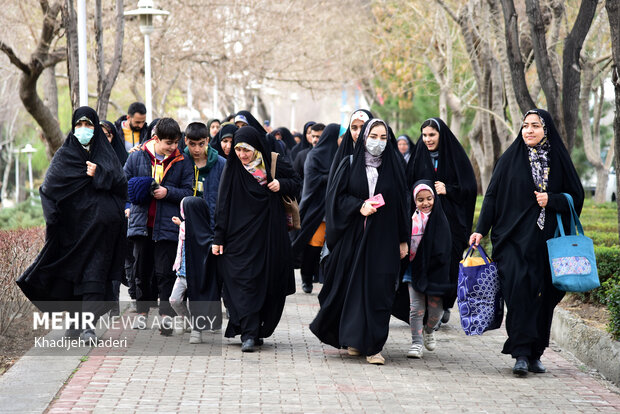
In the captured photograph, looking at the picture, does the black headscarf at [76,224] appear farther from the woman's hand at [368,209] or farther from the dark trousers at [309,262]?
the dark trousers at [309,262]

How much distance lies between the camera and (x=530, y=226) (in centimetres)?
678

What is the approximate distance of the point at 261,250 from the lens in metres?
7.51

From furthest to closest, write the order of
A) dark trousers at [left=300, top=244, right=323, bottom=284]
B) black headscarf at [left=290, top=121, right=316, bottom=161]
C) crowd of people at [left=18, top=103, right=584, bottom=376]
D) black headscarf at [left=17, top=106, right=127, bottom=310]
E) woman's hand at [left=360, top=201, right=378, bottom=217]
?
black headscarf at [left=290, top=121, right=316, bottom=161] < dark trousers at [left=300, top=244, right=323, bottom=284] < black headscarf at [left=17, top=106, right=127, bottom=310] < woman's hand at [left=360, top=201, right=378, bottom=217] < crowd of people at [left=18, top=103, right=584, bottom=376]

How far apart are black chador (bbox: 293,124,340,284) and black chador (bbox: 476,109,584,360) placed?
12.3 feet

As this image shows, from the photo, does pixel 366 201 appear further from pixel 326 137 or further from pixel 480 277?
pixel 326 137

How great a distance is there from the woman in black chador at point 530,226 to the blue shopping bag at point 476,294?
0.33 ft

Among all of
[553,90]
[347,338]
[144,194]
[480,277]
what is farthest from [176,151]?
[553,90]

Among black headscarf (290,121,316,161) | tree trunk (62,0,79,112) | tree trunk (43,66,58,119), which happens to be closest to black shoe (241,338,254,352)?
tree trunk (62,0,79,112)

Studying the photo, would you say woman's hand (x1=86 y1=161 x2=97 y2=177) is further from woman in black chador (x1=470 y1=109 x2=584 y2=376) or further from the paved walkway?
woman in black chador (x1=470 y1=109 x2=584 y2=376)

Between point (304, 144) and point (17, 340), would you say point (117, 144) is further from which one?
point (304, 144)

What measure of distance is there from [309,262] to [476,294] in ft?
14.3

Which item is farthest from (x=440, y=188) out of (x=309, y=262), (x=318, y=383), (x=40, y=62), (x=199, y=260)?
(x=40, y=62)

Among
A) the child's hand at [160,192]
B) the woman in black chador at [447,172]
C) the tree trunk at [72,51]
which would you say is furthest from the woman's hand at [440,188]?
the tree trunk at [72,51]

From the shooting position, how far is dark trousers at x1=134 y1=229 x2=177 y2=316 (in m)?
8.01
